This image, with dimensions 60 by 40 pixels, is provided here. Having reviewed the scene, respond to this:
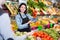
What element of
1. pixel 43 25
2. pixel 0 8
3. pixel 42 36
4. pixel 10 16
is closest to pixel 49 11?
pixel 43 25

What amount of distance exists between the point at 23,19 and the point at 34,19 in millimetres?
302

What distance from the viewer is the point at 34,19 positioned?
3.88 metres

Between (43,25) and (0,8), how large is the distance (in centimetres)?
104

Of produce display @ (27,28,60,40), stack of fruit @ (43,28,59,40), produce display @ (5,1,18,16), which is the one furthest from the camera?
stack of fruit @ (43,28,59,40)

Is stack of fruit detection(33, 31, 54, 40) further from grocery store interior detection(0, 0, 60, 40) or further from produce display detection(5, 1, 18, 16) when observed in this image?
produce display detection(5, 1, 18, 16)

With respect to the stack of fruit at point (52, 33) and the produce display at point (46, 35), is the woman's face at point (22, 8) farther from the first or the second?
the stack of fruit at point (52, 33)

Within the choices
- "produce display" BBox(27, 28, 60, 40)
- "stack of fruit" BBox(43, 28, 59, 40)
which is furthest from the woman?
"stack of fruit" BBox(43, 28, 59, 40)

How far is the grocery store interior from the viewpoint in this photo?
3.59 meters

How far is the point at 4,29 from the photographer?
322 cm

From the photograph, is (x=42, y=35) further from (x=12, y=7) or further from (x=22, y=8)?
(x=12, y=7)

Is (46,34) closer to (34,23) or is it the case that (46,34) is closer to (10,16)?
(34,23)

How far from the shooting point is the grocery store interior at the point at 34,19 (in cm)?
359

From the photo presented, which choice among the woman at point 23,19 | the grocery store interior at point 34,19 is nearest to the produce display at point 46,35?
the grocery store interior at point 34,19

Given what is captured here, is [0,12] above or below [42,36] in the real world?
above
